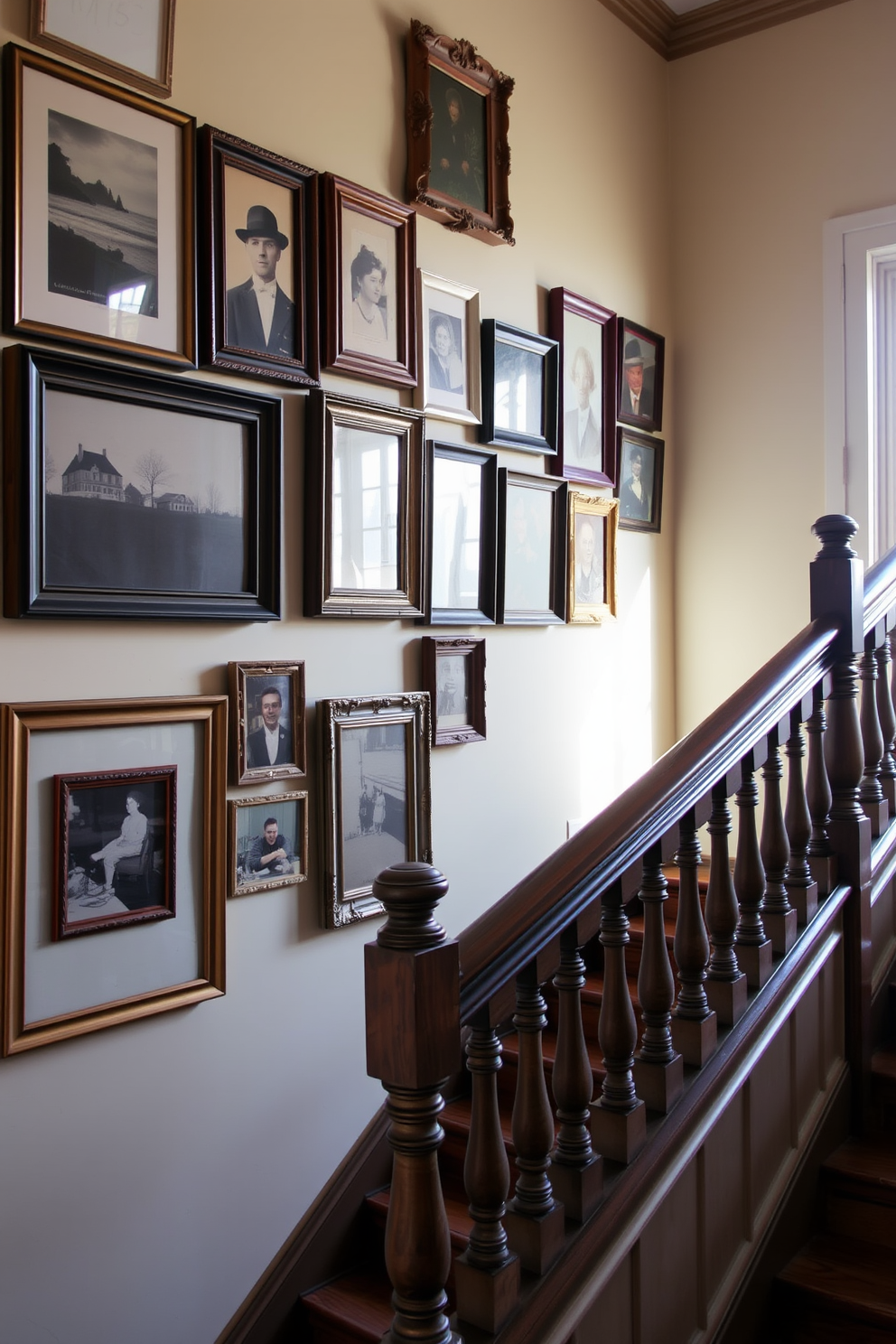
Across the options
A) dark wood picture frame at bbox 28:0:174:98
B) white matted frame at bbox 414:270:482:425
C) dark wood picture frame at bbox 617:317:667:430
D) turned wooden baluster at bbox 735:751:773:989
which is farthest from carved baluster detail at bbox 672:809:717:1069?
dark wood picture frame at bbox 617:317:667:430

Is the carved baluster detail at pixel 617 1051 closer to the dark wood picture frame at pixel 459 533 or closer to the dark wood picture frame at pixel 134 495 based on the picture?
the dark wood picture frame at pixel 134 495

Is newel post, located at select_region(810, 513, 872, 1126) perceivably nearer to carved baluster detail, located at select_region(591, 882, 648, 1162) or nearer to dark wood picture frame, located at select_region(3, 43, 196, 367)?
carved baluster detail, located at select_region(591, 882, 648, 1162)

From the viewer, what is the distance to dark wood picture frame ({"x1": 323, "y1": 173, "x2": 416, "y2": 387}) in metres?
2.78

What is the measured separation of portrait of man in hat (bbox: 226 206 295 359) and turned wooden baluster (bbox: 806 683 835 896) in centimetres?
149

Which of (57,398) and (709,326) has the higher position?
(709,326)

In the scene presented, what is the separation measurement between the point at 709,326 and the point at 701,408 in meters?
0.32

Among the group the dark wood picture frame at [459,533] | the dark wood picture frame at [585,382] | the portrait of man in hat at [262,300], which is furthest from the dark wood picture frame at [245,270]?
the dark wood picture frame at [585,382]

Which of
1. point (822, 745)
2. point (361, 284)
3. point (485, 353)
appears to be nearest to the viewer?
point (822, 745)

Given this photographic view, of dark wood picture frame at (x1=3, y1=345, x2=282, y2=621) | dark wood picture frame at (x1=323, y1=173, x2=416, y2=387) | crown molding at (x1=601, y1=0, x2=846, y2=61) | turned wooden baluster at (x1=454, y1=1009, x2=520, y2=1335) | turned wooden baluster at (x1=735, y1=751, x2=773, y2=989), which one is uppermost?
crown molding at (x1=601, y1=0, x2=846, y2=61)

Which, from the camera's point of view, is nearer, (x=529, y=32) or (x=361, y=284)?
(x=361, y=284)

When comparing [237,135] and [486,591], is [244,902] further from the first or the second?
[237,135]

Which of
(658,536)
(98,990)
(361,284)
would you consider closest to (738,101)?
(658,536)

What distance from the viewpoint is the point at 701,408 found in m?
4.34

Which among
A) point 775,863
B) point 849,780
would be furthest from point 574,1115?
point 849,780
